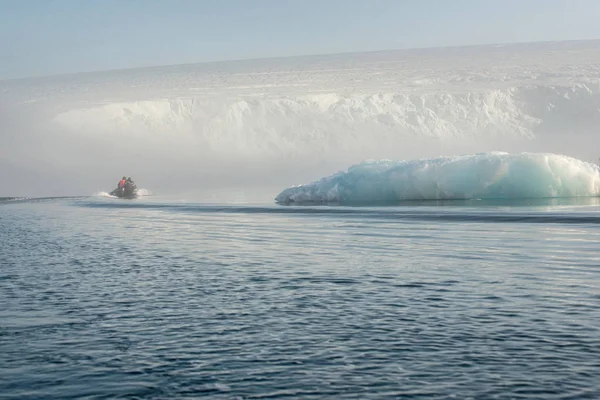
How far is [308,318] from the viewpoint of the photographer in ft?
29.9

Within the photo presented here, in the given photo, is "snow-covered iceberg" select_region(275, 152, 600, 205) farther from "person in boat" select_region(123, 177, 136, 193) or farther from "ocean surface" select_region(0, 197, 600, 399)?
"person in boat" select_region(123, 177, 136, 193)

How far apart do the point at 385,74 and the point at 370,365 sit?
77.0 metres

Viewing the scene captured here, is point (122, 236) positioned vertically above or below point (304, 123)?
below

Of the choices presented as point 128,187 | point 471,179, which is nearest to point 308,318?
point 471,179

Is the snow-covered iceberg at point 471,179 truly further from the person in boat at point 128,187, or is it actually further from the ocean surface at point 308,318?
the person in boat at point 128,187

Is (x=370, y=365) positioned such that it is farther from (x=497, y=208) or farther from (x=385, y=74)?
(x=385, y=74)

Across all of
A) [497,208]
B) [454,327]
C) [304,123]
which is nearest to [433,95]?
→ [304,123]

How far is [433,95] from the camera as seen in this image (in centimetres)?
7800

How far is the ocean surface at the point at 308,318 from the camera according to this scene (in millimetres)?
6645

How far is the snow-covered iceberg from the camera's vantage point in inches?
1215

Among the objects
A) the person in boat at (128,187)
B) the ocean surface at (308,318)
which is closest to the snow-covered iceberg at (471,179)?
the ocean surface at (308,318)

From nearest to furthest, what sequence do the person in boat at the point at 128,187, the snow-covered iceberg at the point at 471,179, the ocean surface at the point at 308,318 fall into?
the ocean surface at the point at 308,318, the snow-covered iceberg at the point at 471,179, the person in boat at the point at 128,187

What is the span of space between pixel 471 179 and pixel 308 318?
76.0ft

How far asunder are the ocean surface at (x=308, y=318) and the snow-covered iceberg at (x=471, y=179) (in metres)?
12.5
